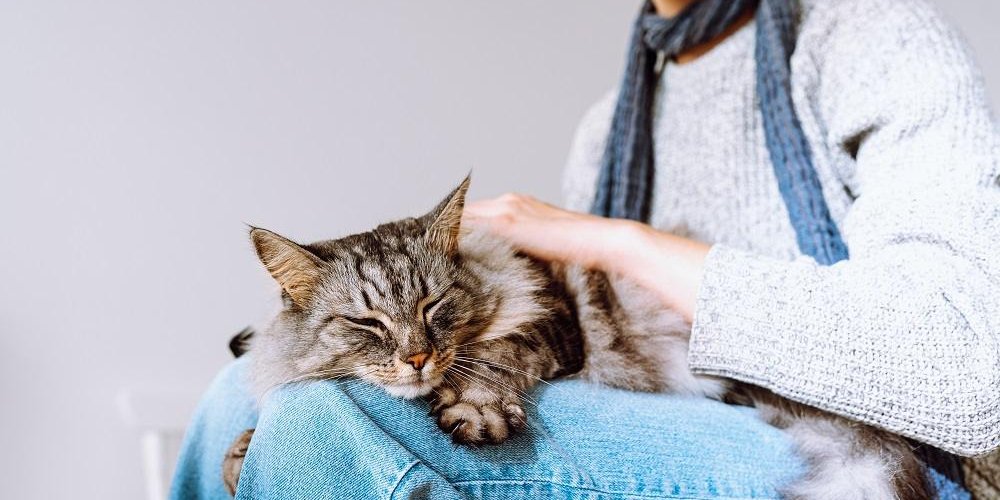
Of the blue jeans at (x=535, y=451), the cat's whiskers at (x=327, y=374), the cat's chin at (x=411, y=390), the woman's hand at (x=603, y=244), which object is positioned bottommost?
the blue jeans at (x=535, y=451)

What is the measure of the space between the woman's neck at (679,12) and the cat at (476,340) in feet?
2.27

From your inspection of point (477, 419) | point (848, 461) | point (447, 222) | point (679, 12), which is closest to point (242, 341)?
point (447, 222)

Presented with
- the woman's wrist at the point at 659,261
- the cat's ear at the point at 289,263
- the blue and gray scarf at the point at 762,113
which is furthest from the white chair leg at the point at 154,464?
the woman's wrist at the point at 659,261

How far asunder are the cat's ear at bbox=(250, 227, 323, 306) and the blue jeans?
0.48ft

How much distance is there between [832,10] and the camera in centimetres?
133

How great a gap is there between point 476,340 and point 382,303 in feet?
0.47

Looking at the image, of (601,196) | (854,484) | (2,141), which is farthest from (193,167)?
(854,484)

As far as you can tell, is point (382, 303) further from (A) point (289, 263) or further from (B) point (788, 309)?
(B) point (788, 309)

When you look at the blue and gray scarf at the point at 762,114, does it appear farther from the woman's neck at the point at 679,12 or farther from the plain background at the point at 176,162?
the plain background at the point at 176,162

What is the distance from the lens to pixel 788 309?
990mm

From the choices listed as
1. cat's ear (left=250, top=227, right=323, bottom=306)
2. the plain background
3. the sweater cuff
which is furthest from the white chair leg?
the sweater cuff

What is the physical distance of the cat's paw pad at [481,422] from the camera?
83cm

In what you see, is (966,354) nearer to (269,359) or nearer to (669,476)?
(669,476)

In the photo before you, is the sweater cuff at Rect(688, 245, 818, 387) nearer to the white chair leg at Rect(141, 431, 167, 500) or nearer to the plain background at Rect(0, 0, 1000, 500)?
the plain background at Rect(0, 0, 1000, 500)
